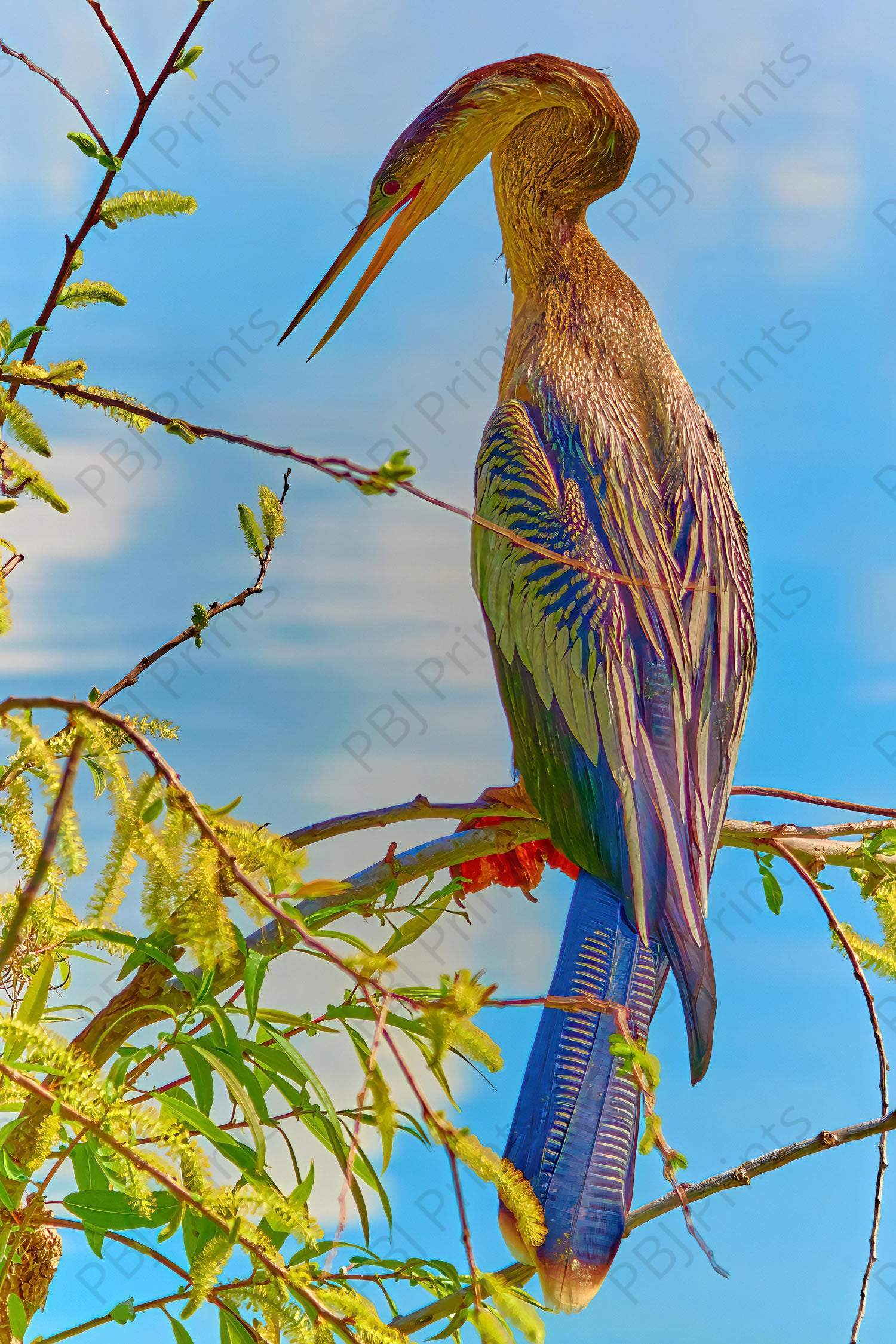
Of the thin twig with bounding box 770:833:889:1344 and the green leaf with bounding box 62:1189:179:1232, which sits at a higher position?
the thin twig with bounding box 770:833:889:1344

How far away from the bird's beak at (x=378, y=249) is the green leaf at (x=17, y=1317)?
1.49 meters

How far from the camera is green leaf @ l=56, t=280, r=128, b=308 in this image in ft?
3.36

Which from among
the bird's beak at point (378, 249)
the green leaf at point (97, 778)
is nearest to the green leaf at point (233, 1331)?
the green leaf at point (97, 778)

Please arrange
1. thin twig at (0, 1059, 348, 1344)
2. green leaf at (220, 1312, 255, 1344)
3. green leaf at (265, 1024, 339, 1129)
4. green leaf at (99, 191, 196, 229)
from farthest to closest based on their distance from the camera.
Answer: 1. green leaf at (265, 1024, 339, 1129)
2. green leaf at (220, 1312, 255, 1344)
3. green leaf at (99, 191, 196, 229)
4. thin twig at (0, 1059, 348, 1344)

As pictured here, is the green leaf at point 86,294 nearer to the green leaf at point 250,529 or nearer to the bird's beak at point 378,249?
the green leaf at point 250,529

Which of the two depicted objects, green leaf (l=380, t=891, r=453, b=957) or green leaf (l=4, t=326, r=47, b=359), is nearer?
green leaf (l=4, t=326, r=47, b=359)

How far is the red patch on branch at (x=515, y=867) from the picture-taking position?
68.4 inches

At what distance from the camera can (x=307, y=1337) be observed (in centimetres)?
77

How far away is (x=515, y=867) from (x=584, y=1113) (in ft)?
1.67

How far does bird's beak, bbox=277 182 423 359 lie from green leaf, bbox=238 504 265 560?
0.62 meters

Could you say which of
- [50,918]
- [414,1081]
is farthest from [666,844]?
[414,1081]

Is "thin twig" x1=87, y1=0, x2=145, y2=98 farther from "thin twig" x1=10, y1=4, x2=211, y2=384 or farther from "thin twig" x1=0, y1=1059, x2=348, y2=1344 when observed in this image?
"thin twig" x1=0, y1=1059, x2=348, y2=1344

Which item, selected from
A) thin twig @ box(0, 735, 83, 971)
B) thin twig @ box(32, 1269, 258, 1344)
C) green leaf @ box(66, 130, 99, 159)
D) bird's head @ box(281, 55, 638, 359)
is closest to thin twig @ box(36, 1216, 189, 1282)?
thin twig @ box(32, 1269, 258, 1344)

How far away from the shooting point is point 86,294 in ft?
3.38
